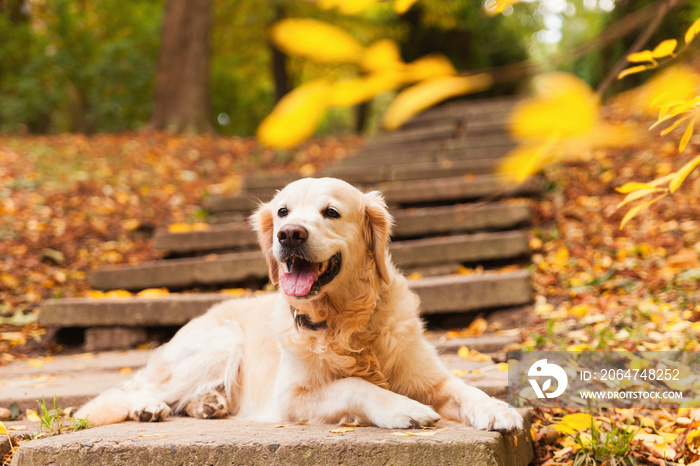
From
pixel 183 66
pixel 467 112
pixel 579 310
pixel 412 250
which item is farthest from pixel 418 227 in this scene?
pixel 183 66

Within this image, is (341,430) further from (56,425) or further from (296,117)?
(296,117)

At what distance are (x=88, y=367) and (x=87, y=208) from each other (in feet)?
9.77

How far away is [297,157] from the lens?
8398 mm

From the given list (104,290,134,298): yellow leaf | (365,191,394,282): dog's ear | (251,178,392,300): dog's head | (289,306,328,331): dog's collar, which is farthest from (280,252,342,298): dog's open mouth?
(104,290,134,298): yellow leaf

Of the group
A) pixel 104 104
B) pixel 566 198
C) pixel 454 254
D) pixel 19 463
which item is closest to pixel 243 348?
pixel 19 463

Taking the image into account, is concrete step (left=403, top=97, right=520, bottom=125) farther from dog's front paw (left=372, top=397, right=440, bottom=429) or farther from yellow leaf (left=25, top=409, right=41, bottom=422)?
yellow leaf (left=25, top=409, right=41, bottom=422)

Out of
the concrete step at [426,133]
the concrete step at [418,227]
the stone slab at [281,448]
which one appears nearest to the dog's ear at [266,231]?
the stone slab at [281,448]

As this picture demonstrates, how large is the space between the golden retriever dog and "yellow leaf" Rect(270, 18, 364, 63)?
4.77ft

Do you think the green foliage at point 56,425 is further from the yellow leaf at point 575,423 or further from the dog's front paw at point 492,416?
the yellow leaf at point 575,423

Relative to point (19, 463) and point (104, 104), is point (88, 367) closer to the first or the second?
point (19, 463)

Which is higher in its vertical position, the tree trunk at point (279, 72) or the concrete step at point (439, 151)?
the tree trunk at point (279, 72)

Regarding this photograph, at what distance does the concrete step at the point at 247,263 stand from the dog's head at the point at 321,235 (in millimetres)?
1862

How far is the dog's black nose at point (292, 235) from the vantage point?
2.23 meters

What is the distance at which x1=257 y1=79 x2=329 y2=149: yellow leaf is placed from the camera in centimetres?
86
